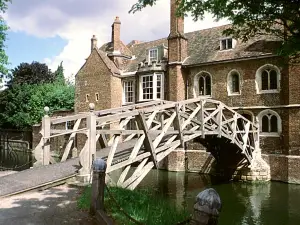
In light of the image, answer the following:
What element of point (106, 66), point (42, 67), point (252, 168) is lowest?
point (252, 168)

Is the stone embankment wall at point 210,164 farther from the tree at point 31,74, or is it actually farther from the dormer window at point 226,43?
the tree at point 31,74

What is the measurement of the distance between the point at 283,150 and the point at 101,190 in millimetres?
15742

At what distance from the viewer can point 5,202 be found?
759 cm

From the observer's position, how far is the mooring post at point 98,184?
675 cm

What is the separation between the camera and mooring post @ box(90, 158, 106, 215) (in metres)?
6.75

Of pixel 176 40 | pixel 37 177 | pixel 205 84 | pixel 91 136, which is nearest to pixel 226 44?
pixel 205 84

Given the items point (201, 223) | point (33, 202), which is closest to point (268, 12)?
point (201, 223)

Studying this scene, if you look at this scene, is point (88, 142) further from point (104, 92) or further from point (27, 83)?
point (27, 83)

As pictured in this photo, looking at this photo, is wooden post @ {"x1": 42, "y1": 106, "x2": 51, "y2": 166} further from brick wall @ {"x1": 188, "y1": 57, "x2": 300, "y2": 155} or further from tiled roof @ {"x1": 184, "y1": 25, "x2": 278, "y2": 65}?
tiled roof @ {"x1": 184, "y1": 25, "x2": 278, "y2": 65}

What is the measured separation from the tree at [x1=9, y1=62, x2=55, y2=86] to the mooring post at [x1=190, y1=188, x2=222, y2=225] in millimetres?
42198

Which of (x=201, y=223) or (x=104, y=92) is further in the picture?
Result: (x=104, y=92)

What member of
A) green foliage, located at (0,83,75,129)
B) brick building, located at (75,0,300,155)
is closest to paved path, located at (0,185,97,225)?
brick building, located at (75,0,300,155)

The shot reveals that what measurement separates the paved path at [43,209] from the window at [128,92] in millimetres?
19378

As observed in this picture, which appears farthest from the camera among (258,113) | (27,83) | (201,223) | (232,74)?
(27,83)
